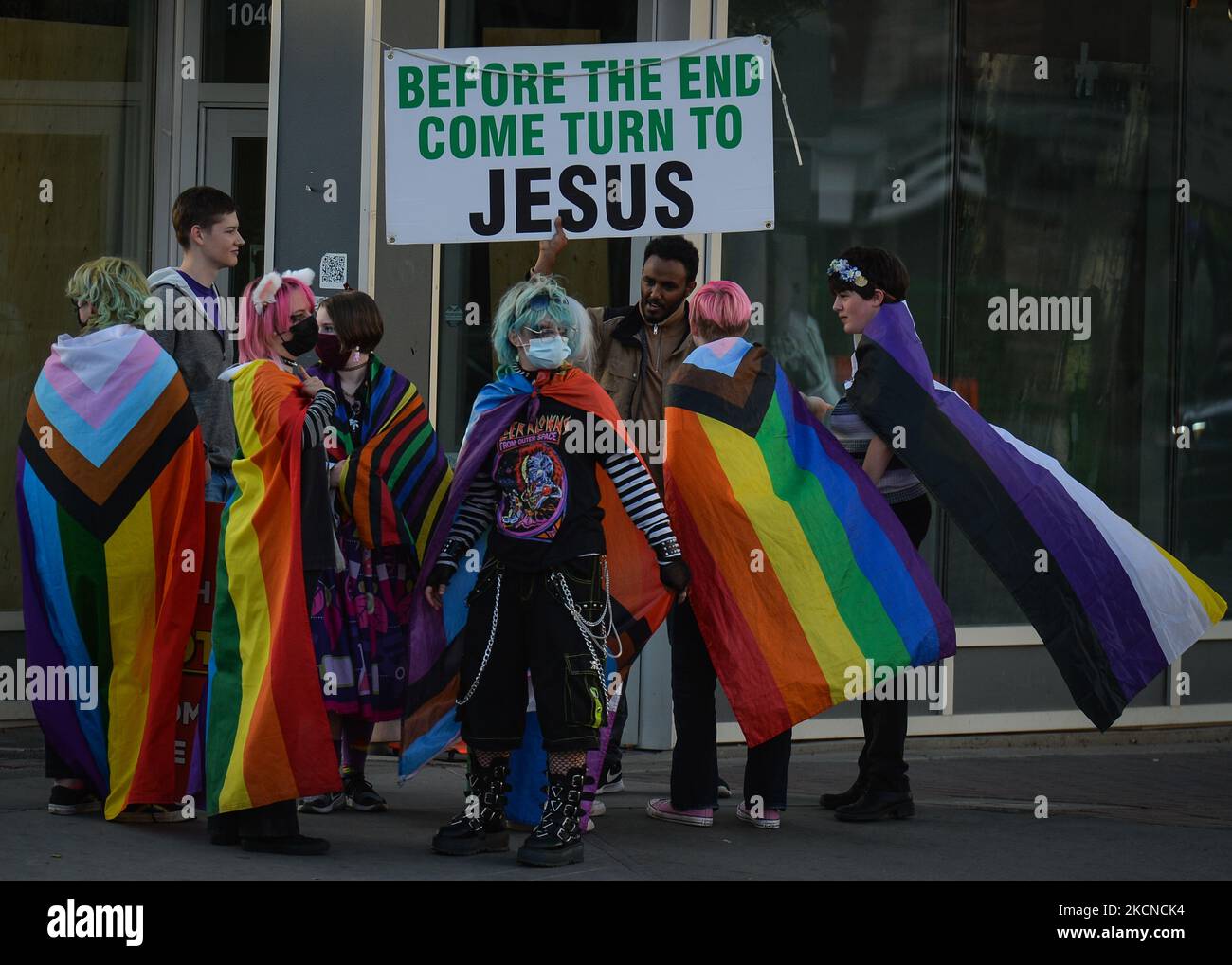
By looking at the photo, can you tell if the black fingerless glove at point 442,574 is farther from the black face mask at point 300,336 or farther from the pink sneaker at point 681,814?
the pink sneaker at point 681,814

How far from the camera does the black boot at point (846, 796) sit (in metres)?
7.04

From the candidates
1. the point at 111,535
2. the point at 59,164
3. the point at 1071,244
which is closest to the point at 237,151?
the point at 59,164

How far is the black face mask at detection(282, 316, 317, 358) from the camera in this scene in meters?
6.13

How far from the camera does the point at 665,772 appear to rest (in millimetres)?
7910

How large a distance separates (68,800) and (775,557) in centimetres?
268

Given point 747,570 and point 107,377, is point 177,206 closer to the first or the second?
point 107,377

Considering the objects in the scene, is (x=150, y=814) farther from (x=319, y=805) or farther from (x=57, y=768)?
(x=319, y=805)

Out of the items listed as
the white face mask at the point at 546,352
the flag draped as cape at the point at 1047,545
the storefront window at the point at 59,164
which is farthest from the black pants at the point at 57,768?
the flag draped as cape at the point at 1047,545

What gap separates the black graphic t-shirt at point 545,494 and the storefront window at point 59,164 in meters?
3.81

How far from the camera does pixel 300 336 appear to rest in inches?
242

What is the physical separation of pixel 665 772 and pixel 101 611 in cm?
271

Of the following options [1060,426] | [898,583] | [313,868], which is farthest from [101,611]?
[1060,426]

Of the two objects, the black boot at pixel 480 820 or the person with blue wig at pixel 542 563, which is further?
the black boot at pixel 480 820

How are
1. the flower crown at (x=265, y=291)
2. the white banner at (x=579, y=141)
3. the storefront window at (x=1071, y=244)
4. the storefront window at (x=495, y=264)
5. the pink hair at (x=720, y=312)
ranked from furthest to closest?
the storefront window at (x=1071, y=244)
the storefront window at (x=495, y=264)
the white banner at (x=579, y=141)
the pink hair at (x=720, y=312)
the flower crown at (x=265, y=291)
